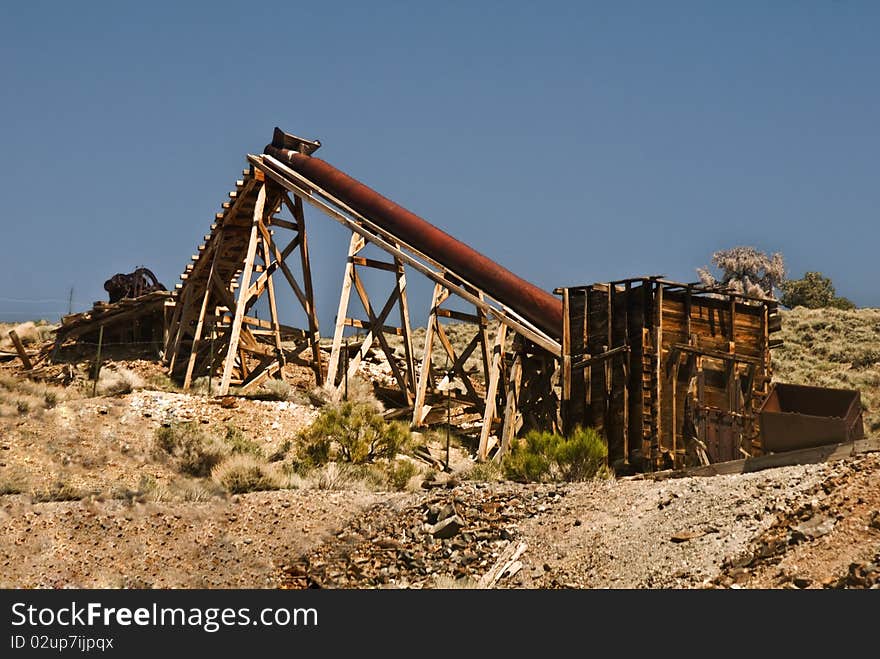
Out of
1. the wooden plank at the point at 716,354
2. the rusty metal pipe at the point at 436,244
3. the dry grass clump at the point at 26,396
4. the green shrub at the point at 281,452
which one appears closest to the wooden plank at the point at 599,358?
the wooden plank at the point at 716,354

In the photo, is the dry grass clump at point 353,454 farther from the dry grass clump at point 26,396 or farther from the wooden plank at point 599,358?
the dry grass clump at point 26,396

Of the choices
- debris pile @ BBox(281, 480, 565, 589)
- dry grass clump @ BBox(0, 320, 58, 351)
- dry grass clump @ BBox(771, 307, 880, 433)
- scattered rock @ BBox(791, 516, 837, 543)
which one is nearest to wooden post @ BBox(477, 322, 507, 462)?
debris pile @ BBox(281, 480, 565, 589)

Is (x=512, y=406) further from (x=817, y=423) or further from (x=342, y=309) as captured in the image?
(x=817, y=423)

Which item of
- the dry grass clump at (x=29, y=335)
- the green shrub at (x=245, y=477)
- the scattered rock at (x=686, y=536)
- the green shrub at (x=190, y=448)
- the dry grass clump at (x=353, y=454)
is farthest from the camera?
the dry grass clump at (x=29, y=335)

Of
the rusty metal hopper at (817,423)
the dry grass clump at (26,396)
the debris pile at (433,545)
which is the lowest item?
the debris pile at (433,545)

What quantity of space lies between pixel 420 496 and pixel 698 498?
153 inches

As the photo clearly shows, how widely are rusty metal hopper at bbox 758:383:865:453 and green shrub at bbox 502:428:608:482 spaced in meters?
2.83

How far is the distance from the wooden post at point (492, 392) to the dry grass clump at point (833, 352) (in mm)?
9149

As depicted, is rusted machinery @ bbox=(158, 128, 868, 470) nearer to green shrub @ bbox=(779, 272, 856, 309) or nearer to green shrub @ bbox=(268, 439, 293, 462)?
green shrub @ bbox=(268, 439, 293, 462)

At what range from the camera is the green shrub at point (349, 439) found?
18.9 meters

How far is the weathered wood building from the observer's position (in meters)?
18.1

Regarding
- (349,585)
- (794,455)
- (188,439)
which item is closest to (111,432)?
(188,439)

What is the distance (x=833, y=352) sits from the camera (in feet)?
118

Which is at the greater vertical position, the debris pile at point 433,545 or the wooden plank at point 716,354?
the wooden plank at point 716,354
